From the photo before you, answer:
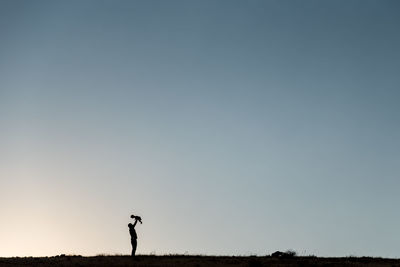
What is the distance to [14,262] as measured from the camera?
3134 centimetres

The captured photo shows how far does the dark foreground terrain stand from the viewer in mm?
29411

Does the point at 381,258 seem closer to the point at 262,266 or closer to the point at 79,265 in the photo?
the point at 262,266

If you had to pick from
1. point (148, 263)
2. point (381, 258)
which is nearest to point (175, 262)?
point (148, 263)

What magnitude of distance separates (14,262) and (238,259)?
13258 millimetres

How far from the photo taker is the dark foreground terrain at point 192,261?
29.4 m

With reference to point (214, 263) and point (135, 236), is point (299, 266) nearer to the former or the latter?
point (214, 263)

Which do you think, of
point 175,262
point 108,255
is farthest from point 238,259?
point 108,255

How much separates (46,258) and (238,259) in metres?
12.0

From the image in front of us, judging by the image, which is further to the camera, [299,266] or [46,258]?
[46,258]

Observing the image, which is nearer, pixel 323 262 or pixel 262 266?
pixel 262 266

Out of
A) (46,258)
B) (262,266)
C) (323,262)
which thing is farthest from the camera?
(46,258)

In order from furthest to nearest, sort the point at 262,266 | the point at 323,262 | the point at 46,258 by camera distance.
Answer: the point at 46,258, the point at 323,262, the point at 262,266

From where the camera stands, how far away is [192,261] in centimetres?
3061

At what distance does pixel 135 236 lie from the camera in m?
31.6
